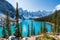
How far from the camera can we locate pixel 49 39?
1653 centimetres

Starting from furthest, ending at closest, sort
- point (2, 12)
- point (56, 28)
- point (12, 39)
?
point (2, 12) → point (56, 28) → point (12, 39)

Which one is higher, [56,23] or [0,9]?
[0,9]

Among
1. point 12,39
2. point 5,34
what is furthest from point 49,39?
point 5,34

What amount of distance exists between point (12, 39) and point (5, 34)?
1611 centimetres

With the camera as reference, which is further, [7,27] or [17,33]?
[7,27]

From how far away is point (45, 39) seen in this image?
679 inches

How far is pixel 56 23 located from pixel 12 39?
21312 millimetres

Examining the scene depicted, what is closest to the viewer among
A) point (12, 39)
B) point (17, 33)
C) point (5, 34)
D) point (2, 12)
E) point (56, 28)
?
Answer: point (12, 39)

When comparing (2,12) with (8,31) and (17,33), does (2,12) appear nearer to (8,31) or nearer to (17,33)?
(8,31)

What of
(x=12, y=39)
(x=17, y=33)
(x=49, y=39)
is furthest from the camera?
(x=17, y=33)

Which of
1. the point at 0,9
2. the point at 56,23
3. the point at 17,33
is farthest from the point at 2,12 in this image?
the point at 17,33

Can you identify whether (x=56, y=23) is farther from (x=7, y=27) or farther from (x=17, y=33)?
(x=17, y=33)

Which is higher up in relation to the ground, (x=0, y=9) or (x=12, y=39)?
(x=0, y=9)

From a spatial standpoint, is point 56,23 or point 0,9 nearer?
point 56,23
